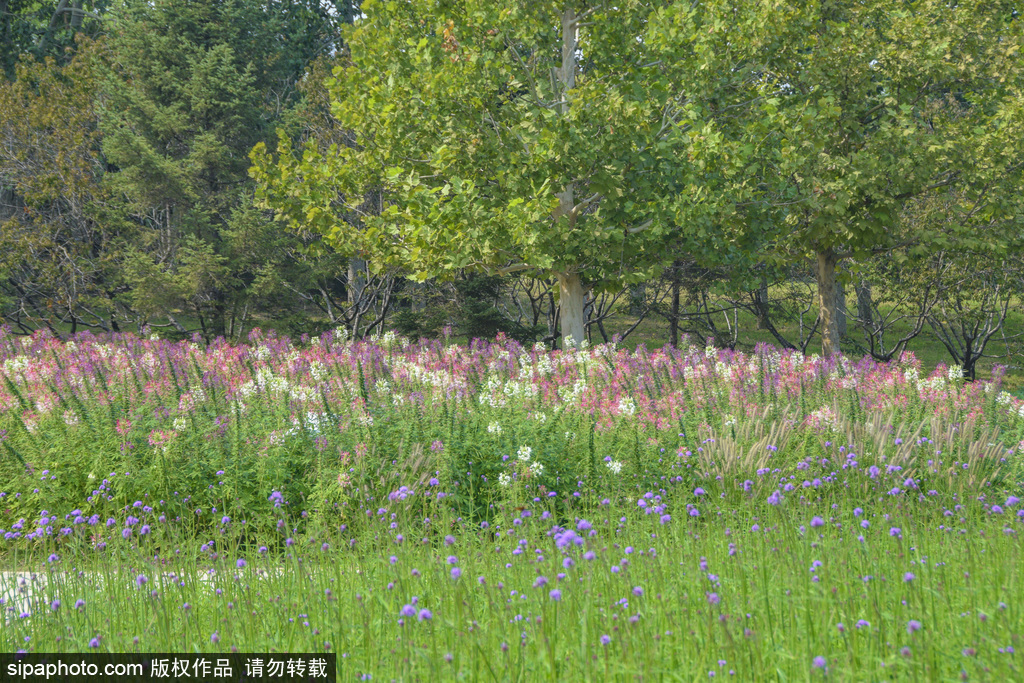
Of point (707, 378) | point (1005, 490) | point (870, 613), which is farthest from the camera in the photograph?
point (707, 378)

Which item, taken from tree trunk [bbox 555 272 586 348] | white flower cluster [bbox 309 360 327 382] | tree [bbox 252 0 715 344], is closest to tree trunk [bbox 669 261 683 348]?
tree trunk [bbox 555 272 586 348]

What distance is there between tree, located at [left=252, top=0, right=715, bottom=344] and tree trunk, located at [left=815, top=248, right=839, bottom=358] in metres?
3.32

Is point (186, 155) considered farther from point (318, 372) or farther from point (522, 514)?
point (522, 514)

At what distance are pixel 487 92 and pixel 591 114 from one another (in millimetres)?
1723

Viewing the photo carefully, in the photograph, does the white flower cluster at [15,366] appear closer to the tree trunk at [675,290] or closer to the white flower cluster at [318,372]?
the white flower cluster at [318,372]

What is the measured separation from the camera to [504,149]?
11789 mm

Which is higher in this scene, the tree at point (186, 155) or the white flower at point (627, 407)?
the tree at point (186, 155)

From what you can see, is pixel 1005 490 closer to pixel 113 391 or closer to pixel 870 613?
A: pixel 870 613

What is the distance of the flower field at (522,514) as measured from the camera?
336cm

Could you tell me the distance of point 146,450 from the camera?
22.0ft

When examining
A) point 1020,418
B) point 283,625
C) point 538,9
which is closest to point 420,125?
point 538,9

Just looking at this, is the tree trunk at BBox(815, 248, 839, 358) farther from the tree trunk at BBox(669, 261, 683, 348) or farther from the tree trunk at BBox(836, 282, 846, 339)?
the tree trunk at BBox(836, 282, 846, 339)

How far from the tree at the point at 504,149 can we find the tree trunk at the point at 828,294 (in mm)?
3317

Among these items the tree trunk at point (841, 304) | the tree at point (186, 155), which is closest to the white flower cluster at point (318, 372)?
the tree at point (186, 155)
